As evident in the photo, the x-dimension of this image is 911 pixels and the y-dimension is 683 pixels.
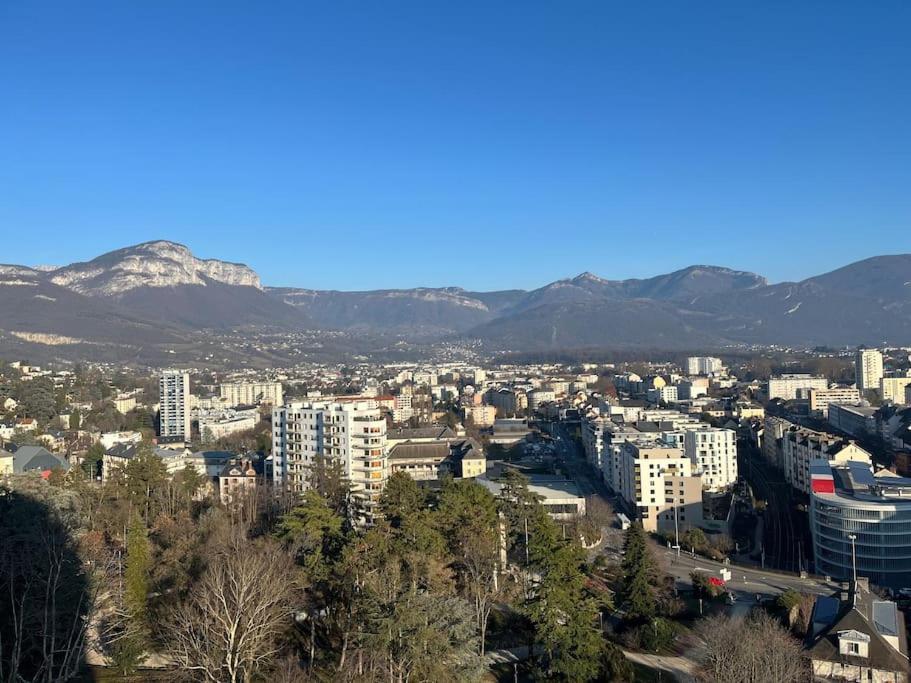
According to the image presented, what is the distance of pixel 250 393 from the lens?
59812 millimetres

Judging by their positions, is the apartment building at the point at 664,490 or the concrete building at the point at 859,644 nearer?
the concrete building at the point at 859,644

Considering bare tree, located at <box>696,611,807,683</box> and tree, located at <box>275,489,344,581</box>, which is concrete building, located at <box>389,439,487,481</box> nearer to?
tree, located at <box>275,489,344,581</box>

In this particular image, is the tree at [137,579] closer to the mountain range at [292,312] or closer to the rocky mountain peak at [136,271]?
the mountain range at [292,312]

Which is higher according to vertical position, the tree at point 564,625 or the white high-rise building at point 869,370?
the white high-rise building at point 869,370

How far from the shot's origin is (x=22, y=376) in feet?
153

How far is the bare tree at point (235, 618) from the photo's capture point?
32.7 feet

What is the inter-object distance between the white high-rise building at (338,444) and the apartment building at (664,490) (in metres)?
8.05

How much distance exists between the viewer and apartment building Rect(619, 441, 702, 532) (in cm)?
2367

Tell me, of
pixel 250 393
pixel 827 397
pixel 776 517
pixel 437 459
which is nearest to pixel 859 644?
pixel 776 517

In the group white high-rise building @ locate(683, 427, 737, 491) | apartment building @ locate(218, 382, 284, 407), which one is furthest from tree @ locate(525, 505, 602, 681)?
apartment building @ locate(218, 382, 284, 407)

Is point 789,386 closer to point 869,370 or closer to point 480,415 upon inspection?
point 869,370

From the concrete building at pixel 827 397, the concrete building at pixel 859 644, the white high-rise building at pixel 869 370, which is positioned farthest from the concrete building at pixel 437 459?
the white high-rise building at pixel 869 370

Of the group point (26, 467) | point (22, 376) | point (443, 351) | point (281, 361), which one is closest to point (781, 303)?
point (443, 351)

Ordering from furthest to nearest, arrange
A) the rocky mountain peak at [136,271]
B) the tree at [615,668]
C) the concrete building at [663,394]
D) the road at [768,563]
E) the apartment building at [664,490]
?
the rocky mountain peak at [136,271] < the concrete building at [663,394] < the apartment building at [664,490] < the road at [768,563] < the tree at [615,668]
